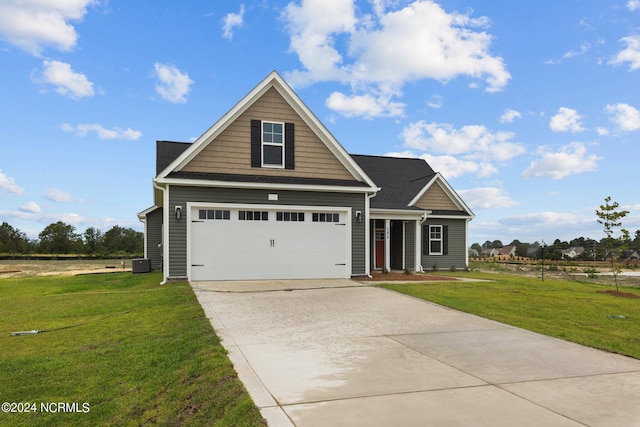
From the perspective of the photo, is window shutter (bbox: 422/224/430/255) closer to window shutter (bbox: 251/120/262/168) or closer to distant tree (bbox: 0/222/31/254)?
window shutter (bbox: 251/120/262/168)

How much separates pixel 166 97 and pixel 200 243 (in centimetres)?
638

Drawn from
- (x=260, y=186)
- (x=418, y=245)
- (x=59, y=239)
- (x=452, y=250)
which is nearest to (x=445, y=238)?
(x=452, y=250)

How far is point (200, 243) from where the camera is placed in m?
14.0

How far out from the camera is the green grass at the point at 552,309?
7.00 m

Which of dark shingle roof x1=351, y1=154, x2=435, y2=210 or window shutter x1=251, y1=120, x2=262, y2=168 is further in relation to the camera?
dark shingle roof x1=351, y1=154, x2=435, y2=210

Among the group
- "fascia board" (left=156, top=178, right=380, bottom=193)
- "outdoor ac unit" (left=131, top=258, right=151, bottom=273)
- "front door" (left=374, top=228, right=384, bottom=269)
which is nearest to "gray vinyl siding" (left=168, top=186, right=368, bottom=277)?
"fascia board" (left=156, top=178, right=380, bottom=193)

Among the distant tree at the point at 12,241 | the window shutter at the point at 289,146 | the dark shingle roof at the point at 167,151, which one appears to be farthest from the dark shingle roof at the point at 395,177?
the distant tree at the point at 12,241

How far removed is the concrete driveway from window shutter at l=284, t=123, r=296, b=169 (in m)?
7.07

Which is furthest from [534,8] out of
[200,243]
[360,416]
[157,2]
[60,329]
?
[60,329]

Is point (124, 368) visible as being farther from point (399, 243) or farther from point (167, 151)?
point (399, 243)

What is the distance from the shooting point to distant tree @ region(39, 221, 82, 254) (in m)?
46.2

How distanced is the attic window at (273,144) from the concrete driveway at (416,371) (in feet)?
23.0

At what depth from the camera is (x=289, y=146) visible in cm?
1510

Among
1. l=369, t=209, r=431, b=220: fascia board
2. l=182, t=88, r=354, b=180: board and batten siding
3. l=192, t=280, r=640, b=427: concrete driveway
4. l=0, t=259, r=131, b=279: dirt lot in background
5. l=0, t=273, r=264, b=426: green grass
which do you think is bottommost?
l=0, t=259, r=131, b=279: dirt lot in background
